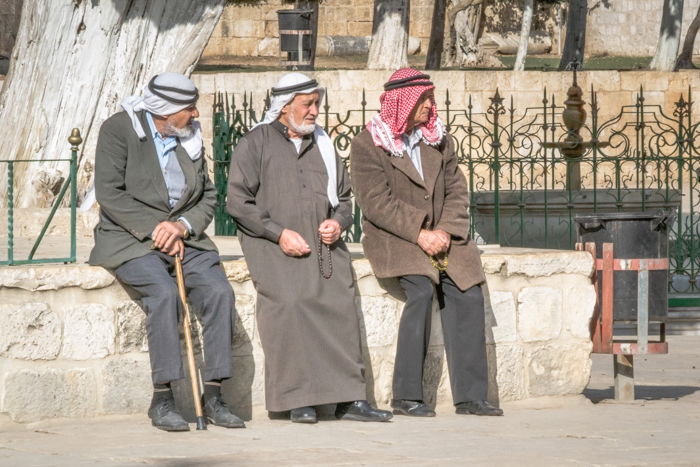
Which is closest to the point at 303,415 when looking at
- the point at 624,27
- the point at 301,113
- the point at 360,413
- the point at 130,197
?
the point at 360,413

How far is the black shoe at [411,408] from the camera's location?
7055 millimetres

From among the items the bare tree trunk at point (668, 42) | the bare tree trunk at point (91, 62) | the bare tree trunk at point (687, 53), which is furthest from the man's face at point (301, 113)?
the bare tree trunk at point (687, 53)

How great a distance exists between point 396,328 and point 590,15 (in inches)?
1262

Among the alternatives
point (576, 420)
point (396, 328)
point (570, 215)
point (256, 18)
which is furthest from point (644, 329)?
point (256, 18)

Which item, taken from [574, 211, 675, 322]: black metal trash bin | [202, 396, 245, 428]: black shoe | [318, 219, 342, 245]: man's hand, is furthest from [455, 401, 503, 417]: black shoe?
[202, 396, 245, 428]: black shoe

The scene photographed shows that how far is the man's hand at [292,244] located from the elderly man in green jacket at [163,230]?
0.29 meters

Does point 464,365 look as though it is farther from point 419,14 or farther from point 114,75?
point 419,14

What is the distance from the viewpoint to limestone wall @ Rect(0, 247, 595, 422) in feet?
21.3

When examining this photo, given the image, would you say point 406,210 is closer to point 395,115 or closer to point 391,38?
point 395,115

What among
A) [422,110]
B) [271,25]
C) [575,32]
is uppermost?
[271,25]

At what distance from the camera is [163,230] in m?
6.47

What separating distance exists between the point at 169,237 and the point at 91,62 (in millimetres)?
4637

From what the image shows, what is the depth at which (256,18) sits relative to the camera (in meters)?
36.6

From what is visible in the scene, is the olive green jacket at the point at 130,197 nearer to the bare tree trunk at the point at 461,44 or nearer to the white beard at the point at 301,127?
the white beard at the point at 301,127
